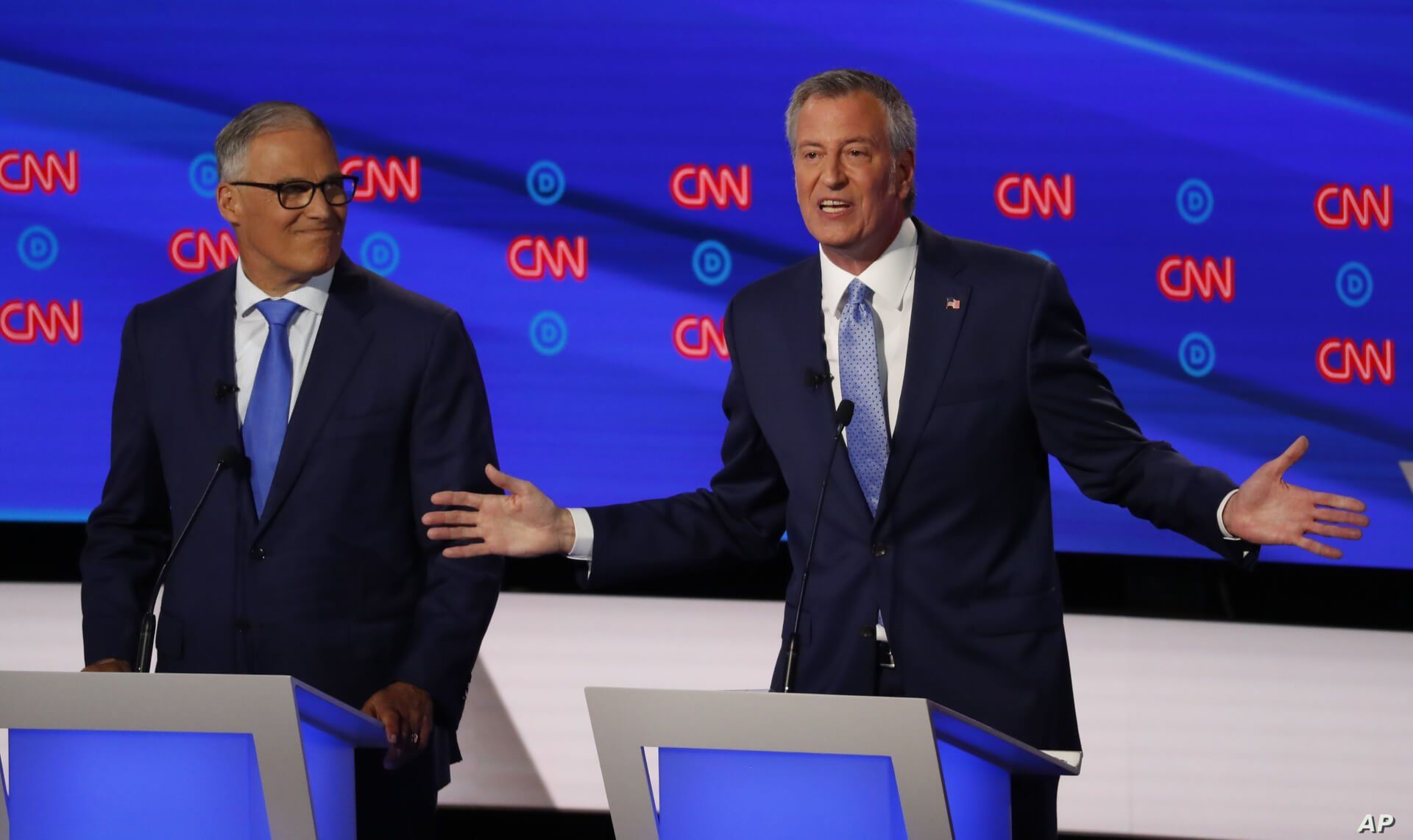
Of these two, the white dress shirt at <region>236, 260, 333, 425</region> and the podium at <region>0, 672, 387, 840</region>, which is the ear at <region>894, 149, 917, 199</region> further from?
the podium at <region>0, 672, 387, 840</region>

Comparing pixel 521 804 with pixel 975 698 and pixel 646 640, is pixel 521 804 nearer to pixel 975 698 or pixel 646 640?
pixel 646 640

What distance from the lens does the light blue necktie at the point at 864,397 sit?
8.32 ft

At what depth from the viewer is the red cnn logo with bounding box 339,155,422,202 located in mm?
4012

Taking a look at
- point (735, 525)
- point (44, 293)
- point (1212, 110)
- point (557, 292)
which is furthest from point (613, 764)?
point (44, 293)

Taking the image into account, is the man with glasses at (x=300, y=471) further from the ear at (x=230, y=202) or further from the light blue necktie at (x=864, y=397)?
the light blue necktie at (x=864, y=397)

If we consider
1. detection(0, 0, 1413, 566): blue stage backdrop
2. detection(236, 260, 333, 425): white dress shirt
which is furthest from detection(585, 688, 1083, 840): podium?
detection(0, 0, 1413, 566): blue stage backdrop

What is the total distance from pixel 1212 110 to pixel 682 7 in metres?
1.24

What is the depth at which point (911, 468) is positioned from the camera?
249 cm

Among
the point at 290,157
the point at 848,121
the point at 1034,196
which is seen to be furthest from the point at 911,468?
the point at 1034,196

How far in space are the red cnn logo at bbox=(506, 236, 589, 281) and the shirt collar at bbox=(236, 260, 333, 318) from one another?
115 cm

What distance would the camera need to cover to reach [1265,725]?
3.96m

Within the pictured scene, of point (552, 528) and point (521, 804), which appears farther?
point (521, 804)

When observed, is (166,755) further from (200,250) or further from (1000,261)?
(200,250)

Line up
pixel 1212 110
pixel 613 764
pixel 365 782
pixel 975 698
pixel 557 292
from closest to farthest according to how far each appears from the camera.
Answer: pixel 613 764
pixel 975 698
pixel 365 782
pixel 1212 110
pixel 557 292
